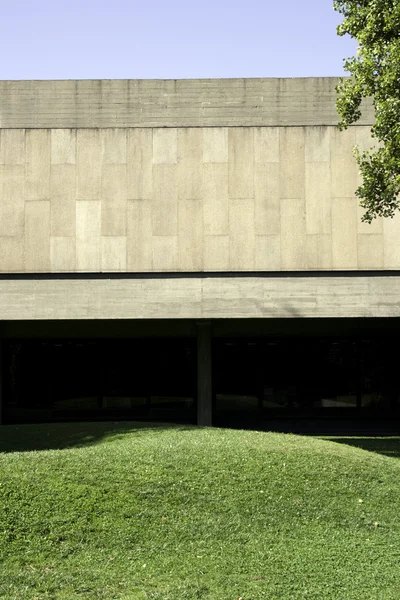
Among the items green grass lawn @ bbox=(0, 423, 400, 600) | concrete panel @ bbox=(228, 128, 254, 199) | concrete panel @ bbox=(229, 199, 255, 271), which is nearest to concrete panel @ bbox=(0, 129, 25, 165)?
concrete panel @ bbox=(228, 128, 254, 199)

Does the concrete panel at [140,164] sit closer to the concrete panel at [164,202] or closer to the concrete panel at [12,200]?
the concrete panel at [164,202]

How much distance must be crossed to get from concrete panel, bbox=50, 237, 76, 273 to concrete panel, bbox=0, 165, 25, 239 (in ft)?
4.41

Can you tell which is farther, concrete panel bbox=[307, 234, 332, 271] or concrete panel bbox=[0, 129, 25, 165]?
concrete panel bbox=[0, 129, 25, 165]

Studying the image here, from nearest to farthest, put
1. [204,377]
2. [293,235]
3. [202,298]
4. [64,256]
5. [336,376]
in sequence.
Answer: [202,298] → [293,235] → [64,256] → [204,377] → [336,376]

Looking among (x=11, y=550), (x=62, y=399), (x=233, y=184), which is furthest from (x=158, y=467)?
(x=62, y=399)

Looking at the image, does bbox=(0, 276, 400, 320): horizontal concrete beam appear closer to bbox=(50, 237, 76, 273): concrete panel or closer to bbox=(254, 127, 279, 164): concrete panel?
bbox=(50, 237, 76, 273): concrete panel

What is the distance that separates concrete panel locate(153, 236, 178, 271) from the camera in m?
24.7

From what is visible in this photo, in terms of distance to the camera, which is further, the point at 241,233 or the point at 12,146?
the point at 12,146

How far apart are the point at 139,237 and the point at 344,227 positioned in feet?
22.3

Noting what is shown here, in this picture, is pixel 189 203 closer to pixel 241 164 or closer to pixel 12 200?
pixel 241 164

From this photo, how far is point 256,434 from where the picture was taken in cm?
1791

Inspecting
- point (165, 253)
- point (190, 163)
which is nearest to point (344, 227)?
point (190, 163)

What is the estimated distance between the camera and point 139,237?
24734 millimetres

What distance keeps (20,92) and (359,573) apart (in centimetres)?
2023
